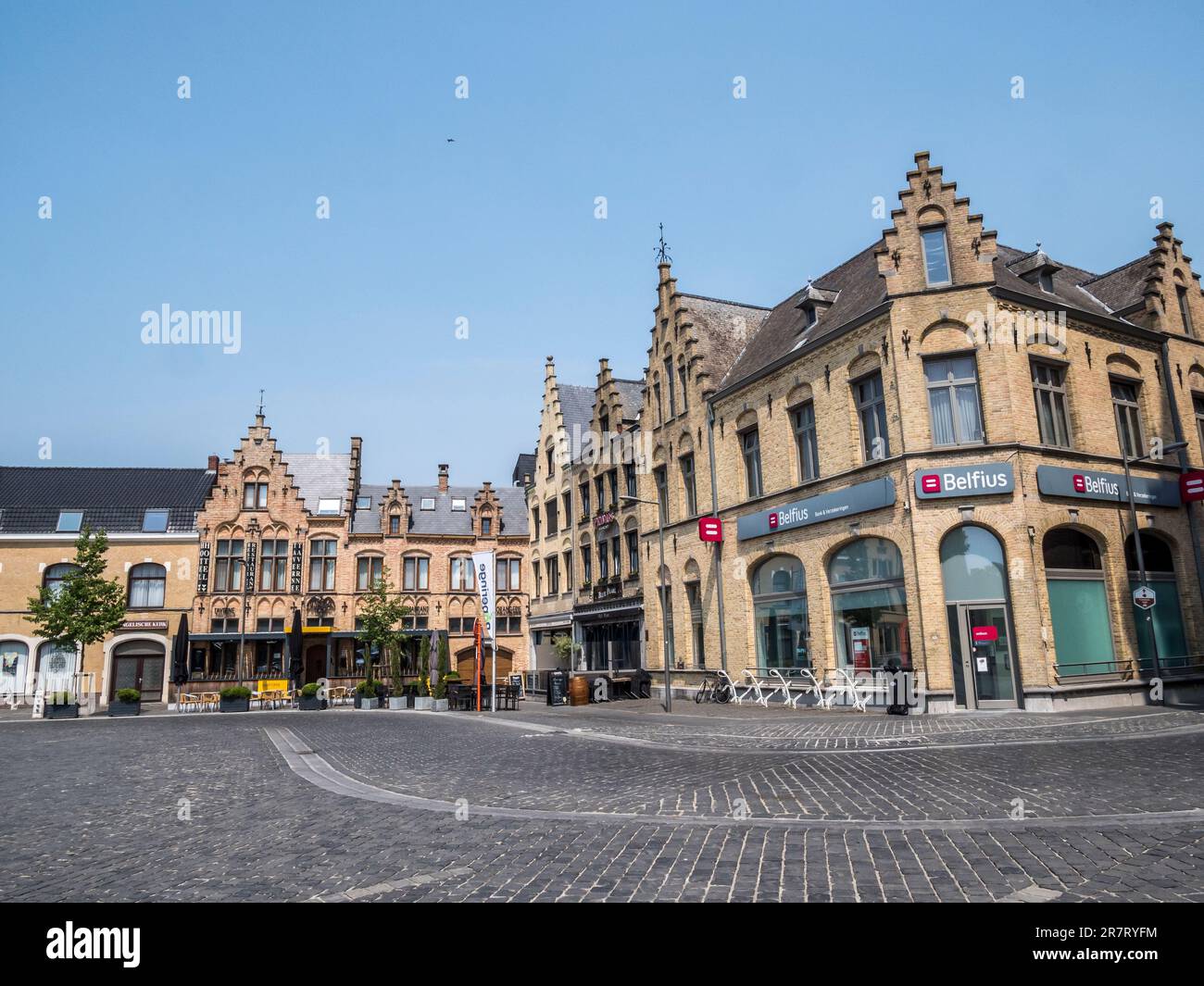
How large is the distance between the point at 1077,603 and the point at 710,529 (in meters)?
10.9

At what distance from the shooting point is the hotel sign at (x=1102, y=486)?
20094mm

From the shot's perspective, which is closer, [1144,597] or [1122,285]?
[1144,597]

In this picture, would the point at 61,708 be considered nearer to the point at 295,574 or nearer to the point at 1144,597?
the point at 295,574

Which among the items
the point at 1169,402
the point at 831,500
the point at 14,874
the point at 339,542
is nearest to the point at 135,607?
the point at 339,542

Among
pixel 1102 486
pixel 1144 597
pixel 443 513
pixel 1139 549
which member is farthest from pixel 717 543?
pixel 443 513

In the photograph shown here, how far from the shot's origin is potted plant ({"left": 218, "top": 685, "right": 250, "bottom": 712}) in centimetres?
3266

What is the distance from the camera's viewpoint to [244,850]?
21.2ft

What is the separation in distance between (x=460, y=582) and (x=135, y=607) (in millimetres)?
17438

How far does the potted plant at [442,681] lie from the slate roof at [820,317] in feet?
49.8

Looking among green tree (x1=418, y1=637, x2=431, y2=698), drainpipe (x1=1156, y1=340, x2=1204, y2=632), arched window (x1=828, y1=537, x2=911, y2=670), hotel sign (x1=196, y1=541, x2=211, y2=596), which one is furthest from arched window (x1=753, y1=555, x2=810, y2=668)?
hotel sign (x1=196, y1=541, x2=211, y2=596)

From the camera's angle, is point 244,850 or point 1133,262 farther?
point 1133,262

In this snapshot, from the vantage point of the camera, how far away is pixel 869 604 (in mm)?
21781
